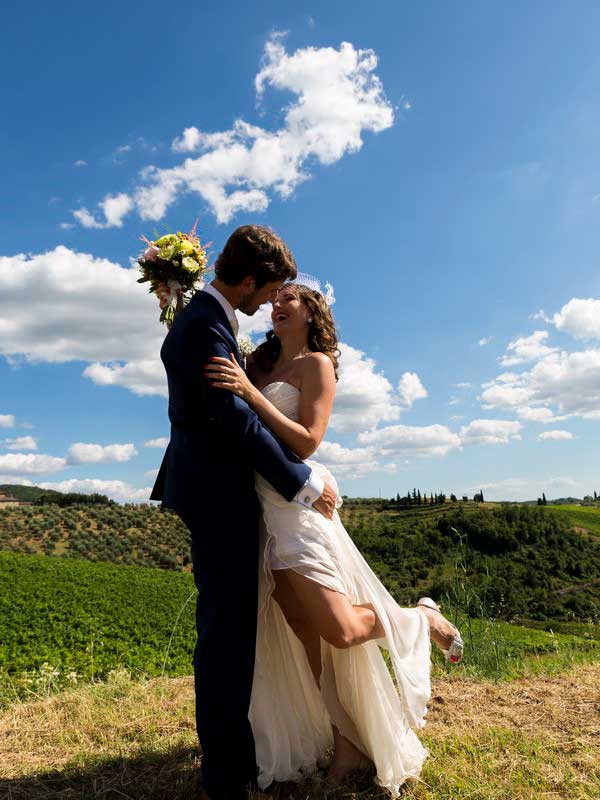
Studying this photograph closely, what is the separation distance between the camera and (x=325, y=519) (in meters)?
3.00

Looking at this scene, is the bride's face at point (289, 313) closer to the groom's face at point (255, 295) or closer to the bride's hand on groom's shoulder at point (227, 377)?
the groom's face at point (255, 295)

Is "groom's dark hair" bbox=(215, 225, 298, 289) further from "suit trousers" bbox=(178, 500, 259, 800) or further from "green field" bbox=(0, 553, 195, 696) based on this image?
"green field" bbox=(0, 553, 195, 696)

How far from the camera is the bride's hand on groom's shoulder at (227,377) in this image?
8.64 ft

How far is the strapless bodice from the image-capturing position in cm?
303

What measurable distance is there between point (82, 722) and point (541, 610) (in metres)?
56.6

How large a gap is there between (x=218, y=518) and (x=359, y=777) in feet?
4.84

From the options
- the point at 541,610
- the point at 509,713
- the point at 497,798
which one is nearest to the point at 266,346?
the point at 497,798

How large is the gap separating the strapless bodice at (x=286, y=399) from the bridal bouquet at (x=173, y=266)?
0.80m

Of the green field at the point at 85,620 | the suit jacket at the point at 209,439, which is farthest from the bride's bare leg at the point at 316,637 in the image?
the green field at the point at 85,620

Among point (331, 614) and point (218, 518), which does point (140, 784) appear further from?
point (218, 518)

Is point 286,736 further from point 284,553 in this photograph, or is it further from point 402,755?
point 284,553

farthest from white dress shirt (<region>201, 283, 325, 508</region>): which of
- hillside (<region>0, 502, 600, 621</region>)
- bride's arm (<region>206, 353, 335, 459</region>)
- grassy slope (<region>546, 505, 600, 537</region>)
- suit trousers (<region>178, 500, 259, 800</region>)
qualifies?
grassy slope (<region>546, 505, 600, 537</region>)

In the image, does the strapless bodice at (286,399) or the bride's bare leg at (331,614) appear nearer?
the bride's bare leg at (331,614)

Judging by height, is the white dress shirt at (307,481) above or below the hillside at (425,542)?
above
